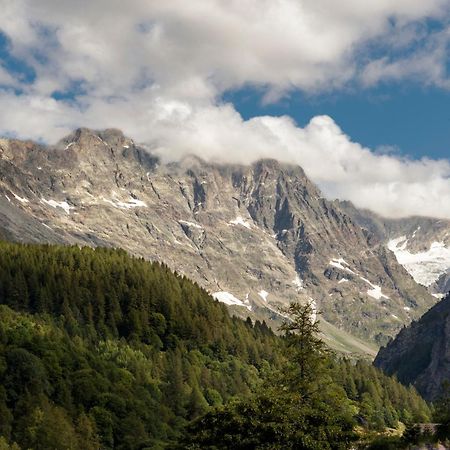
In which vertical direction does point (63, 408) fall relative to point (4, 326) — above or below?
below

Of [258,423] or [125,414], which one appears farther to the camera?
[125,414]

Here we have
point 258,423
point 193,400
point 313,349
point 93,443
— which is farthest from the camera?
point 193,400

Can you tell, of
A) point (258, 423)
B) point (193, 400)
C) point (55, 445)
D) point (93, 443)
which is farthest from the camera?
point (193, 400)

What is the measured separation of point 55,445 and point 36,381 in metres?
33.3

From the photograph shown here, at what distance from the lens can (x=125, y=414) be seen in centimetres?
16862

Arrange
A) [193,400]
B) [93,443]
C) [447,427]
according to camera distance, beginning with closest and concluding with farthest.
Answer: [447,427], [93,443], [193,400]

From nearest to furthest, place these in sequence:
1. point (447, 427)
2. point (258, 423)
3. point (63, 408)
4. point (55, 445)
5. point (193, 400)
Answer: point (447, 427) < point (258, 423) < point (55, 445) < point (63, 408) < point (193, 400)

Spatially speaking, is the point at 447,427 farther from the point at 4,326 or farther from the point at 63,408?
the point at 4,326

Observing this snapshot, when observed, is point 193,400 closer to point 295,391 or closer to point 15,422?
point 15,422

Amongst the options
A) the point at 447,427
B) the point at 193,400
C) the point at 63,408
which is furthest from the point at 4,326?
the point at 447,427

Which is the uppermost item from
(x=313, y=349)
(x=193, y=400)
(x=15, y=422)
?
(x=313, y=349)

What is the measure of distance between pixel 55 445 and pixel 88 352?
187 feet

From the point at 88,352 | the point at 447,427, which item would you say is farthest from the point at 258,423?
the point at 88,352

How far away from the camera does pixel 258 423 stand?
213 feet
